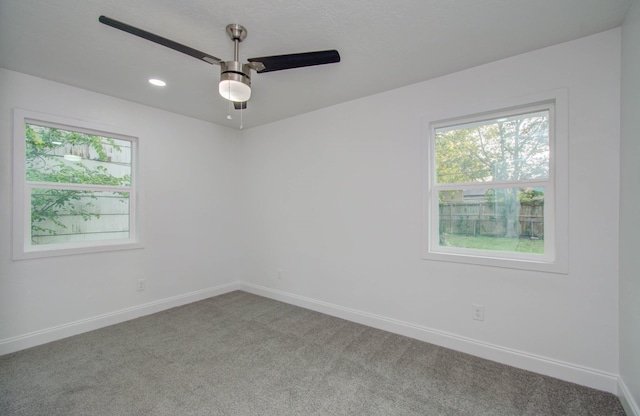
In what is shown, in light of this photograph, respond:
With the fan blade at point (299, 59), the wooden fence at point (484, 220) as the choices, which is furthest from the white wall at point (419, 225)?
the fan blade at point (299, 59)

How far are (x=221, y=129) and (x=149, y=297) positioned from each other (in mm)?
2509

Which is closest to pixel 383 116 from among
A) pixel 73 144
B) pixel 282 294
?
pixel 282 294

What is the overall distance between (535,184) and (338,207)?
188 cm

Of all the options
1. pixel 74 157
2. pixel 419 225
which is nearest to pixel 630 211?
pixel 419 225

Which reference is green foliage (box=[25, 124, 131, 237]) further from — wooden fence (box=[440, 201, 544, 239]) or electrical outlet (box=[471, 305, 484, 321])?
electrical outlet (box=[471, 305, 484, 321])

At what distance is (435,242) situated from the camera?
8.84 feet

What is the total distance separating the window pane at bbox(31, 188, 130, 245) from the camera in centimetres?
271

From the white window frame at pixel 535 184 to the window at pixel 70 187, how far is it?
3371 mm

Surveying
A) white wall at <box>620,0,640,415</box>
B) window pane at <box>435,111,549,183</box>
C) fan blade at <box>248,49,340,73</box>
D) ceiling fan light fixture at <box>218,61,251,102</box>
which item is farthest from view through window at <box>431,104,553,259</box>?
ceiling fan light fixture at <box>218,61,251,102</box>

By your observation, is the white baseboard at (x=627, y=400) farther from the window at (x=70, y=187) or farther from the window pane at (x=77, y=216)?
the window pane at (x=77, y=216)

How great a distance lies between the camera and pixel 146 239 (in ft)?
11.0

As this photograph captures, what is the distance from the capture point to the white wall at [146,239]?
2479 mm

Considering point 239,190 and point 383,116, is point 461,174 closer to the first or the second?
point 383,116

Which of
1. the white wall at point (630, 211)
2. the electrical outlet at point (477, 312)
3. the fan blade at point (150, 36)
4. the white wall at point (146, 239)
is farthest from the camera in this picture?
the white wall at point (146, 239)
